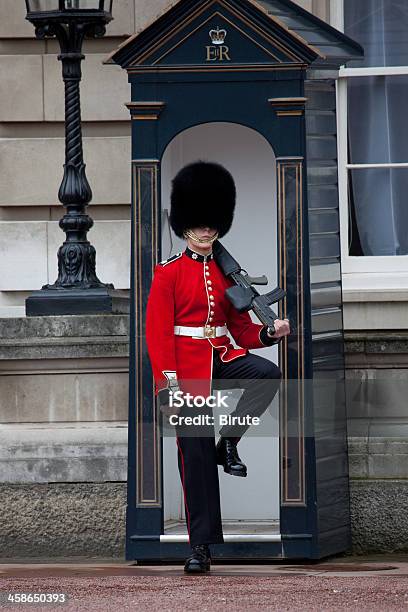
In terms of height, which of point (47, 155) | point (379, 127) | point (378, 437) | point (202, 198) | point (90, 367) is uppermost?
point (379, 127)

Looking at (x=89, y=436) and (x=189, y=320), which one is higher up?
(x=189, y=320)

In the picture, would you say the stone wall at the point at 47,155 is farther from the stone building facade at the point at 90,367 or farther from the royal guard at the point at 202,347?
the royal guard at the point at 202,347

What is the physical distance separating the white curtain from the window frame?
0.04 meters

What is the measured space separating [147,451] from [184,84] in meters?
1.57

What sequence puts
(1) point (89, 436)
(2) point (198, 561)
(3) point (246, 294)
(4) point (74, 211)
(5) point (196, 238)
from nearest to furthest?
(2) point (198, 561) < (3) point (246, 294) < (5) point (196, 238) < (1) point (89, 436) < (4) point (74, 211)

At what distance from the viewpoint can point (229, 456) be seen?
741 cm

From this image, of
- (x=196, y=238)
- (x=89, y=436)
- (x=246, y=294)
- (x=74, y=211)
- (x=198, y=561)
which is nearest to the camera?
(x=198, y=561)

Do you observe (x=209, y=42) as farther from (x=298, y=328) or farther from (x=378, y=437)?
(x=378, y=437)

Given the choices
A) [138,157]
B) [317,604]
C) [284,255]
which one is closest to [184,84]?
[138,157]

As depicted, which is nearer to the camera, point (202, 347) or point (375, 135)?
point (202, 347)

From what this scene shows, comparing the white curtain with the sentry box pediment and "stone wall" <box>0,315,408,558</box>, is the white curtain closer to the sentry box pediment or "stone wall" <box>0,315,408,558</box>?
"stone wall" <box>0,315,408,558</box>

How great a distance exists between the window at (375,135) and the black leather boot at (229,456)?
191 cm

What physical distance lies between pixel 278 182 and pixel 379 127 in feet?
5.82

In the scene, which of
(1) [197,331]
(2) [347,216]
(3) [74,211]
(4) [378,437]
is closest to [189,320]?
(1) [197,331]
